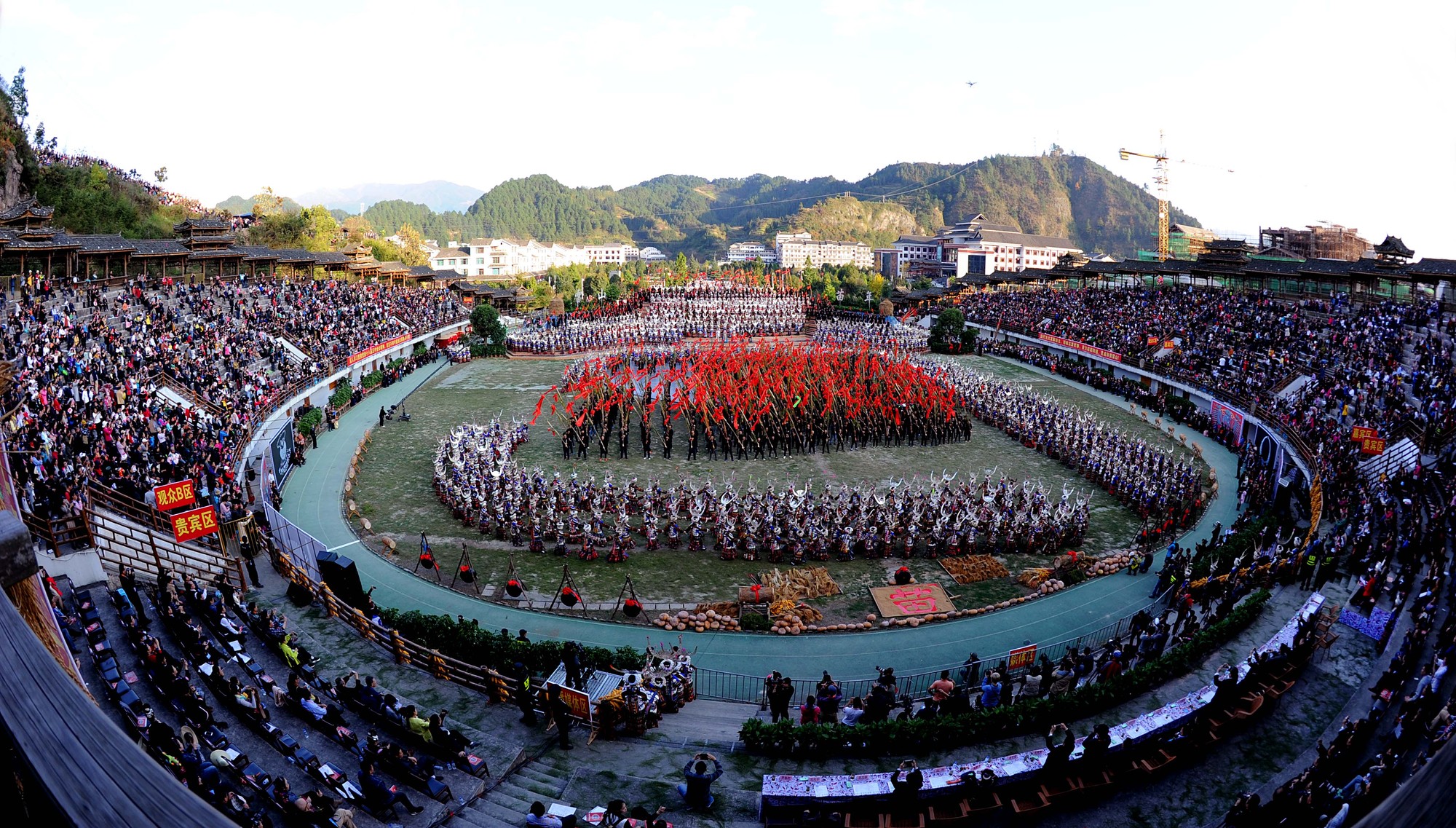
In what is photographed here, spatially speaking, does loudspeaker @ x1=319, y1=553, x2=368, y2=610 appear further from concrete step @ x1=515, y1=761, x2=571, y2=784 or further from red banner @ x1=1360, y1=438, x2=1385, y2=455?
red banner @ x1=1360, y1=438, x2=1385, y2=455

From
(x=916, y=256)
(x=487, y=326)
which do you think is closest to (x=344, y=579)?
(x=487, y=326)

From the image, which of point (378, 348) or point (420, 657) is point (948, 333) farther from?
point (420, 657)

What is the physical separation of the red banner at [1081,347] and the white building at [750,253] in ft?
366

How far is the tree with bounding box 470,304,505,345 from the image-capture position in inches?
2032

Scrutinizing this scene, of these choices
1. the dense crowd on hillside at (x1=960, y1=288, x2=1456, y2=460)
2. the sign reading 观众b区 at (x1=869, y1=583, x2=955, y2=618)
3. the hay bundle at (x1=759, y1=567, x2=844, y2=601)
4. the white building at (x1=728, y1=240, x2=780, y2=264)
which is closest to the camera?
the sign reading 观众b区 at (x1=869, y1=583, x2=955, y2=618)

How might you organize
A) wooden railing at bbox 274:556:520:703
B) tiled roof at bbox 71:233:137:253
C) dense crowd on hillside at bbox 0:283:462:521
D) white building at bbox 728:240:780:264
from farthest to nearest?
white building at bbox 728:240:780:264
tiled roof at bbox 71:233:137:253
dense crowd on hillside at bbox 0:283:462:521
wooden railing at bbox 274:556:520:703

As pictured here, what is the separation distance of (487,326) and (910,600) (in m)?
40.2

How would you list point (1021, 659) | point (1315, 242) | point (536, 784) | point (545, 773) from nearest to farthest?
point (536, 784)
point (545, 773)
point (1021, 659)
point (1315, 242)

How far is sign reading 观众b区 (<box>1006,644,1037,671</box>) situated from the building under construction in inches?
3305

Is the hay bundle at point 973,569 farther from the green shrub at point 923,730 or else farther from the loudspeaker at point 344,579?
the loudspeaker at point 344,579

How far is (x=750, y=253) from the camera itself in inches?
6570

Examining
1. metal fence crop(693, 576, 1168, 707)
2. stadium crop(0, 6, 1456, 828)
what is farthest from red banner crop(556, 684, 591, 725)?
metal fence crop(693, 576, 1168, 707)

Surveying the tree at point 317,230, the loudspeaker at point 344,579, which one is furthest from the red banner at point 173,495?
the tree at point 317,230

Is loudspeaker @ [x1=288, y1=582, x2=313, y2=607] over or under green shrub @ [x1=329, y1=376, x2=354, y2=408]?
under
